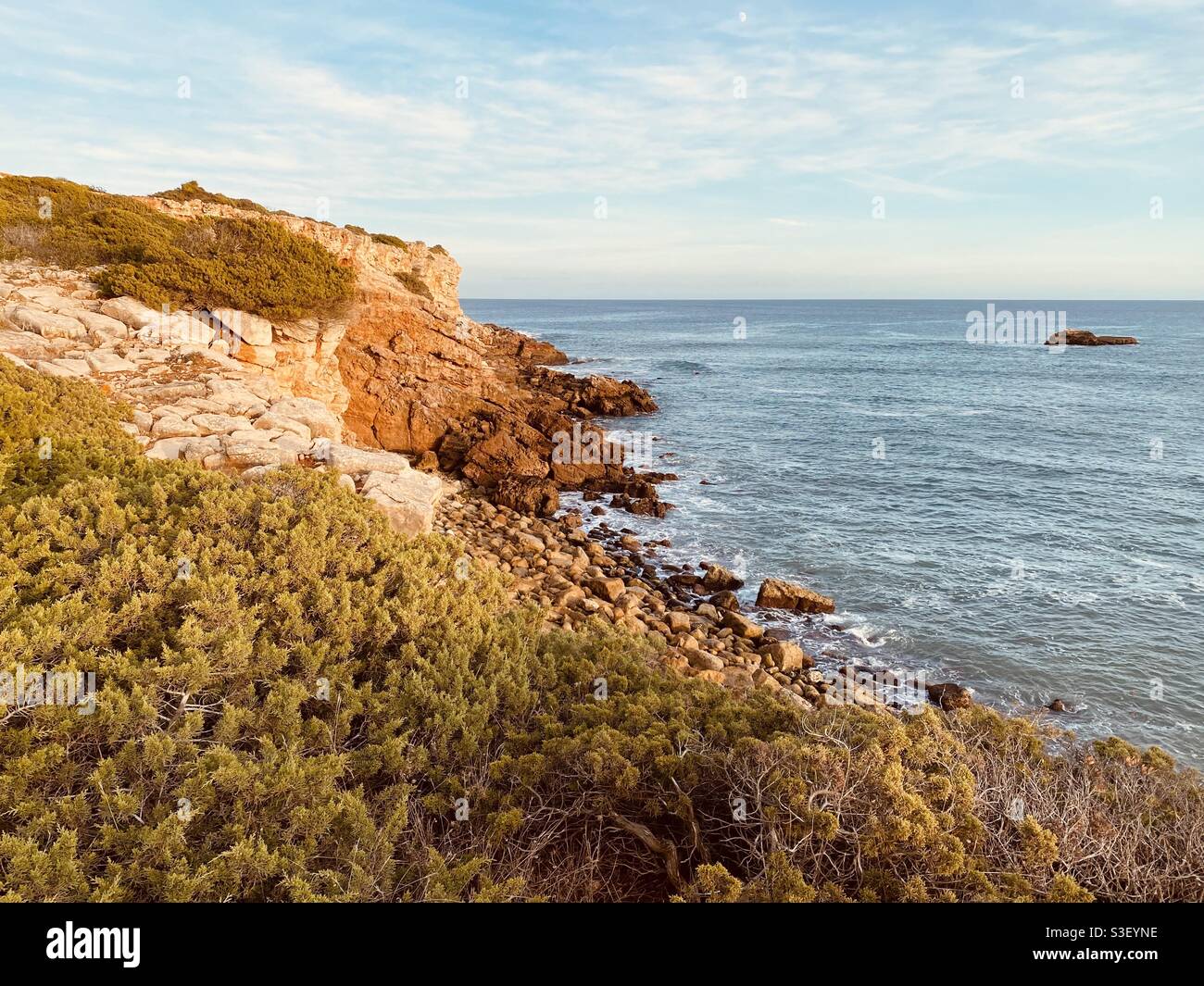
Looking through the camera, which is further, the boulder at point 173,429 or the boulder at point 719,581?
the boulder at point 719,581

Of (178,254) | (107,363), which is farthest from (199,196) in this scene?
(107,363)

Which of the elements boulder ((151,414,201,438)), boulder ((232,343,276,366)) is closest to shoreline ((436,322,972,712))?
boulder ((151,414,201,438))

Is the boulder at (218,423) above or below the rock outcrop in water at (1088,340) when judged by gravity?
below

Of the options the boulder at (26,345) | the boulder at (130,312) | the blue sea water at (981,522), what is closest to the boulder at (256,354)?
the boulder at (130,312)

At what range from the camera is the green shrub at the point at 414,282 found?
39406 millimetres

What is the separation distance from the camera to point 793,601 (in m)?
15.0

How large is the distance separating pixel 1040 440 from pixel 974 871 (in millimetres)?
33144

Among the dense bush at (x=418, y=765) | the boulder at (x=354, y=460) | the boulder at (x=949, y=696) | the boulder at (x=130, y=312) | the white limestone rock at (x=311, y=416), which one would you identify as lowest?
the boulder at (x=949, y=696)

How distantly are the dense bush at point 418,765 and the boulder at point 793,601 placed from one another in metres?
8.32

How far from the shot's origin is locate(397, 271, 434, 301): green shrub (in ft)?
129

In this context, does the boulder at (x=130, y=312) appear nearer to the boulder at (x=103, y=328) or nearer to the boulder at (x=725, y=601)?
the boulder at (x=103, y=328)

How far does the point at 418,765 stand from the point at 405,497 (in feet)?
17.6
